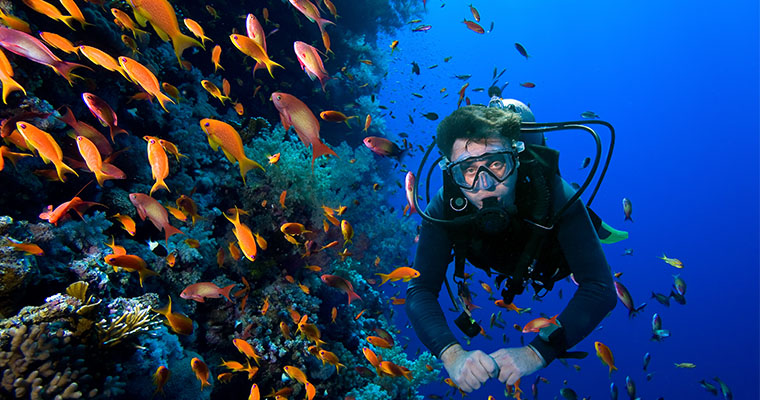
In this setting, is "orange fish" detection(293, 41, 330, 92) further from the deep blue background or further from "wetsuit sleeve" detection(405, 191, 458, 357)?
the deep blue background

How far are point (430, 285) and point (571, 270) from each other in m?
1.01

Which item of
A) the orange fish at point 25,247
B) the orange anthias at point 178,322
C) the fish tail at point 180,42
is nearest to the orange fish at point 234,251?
the orange anthias at point 178,322

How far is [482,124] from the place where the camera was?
7.98ft

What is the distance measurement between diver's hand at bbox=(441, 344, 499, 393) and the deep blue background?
122 feet

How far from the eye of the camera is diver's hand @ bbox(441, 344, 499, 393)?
170 cm

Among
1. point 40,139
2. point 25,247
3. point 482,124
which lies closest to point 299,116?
point 482,124

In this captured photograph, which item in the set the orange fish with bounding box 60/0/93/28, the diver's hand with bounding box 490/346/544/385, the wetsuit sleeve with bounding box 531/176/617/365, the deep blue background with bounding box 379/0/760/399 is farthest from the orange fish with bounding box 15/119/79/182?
the deep blue background with bounding box 379/0/760/399

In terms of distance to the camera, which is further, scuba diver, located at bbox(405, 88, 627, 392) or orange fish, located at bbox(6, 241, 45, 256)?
orange fish, located at bbox(6, 241, 45, 256)

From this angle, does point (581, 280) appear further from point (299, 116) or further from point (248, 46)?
point (248, 46)

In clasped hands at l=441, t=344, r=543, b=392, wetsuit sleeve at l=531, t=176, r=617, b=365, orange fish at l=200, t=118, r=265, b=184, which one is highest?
wetsuit sleeve at l=531, t=176, r=617, b=365

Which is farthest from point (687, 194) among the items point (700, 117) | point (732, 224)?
point (700, 117)

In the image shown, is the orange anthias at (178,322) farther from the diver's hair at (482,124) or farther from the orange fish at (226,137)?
the diver's hair at (482,124)

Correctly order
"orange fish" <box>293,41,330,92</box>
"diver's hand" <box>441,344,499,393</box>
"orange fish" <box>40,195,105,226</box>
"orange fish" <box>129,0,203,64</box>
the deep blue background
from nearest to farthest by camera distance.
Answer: "diver's hand" <box>441,344,499,393</box>
"orange fish" <box>129,0,203,64</box>
"orange fish" <box>40,195,105,226</box>
"orange fish" <box>293,41,330,92</box>
the deep blue background

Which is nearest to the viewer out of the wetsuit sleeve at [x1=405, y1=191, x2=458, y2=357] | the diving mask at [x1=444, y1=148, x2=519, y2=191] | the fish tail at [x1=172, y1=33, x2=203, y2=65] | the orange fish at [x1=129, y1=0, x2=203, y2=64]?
the wetsuit sleeve at [x1=405, y1=191, x2=458, y2=357]
